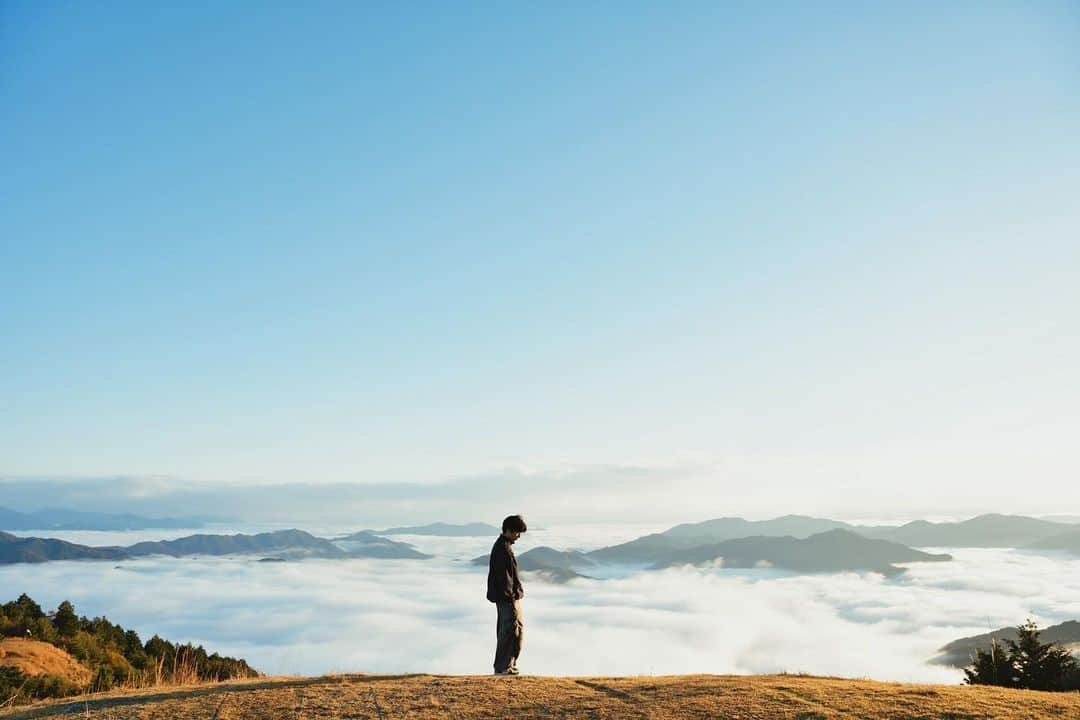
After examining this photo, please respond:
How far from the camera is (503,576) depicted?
52.3ft

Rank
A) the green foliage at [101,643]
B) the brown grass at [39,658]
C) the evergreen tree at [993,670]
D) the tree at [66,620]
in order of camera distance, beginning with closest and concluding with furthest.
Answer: the evergreen tree at [993,670]
the brown grass at [39,658]
the green foliage at [101,643]
the tree at [66,620]

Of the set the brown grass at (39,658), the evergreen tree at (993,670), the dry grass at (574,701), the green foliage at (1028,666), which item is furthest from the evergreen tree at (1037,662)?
the brown grass at (39,658)

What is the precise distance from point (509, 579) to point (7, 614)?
101ft

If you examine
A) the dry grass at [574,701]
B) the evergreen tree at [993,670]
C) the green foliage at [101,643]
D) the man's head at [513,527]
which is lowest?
the green foliage at [101,643]

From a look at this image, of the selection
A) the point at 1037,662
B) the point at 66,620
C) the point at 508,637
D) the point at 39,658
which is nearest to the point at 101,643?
the point at 66,620

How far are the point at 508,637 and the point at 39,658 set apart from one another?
2291 cm

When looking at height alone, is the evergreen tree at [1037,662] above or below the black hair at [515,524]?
below

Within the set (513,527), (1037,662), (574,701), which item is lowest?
(1037,662)

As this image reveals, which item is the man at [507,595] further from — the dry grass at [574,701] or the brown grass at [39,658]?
the brown grass at [39,658]

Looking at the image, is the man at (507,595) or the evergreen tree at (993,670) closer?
the man at (507,595)

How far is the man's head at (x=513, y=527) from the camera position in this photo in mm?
15914

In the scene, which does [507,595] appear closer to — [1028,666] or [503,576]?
[503,576]

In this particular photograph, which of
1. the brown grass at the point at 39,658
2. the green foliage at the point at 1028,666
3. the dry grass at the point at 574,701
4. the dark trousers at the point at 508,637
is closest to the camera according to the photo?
the dry grass at the point at 574,701

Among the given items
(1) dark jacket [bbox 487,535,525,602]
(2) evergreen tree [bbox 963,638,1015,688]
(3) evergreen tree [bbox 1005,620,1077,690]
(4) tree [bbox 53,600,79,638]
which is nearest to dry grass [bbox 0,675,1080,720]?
(1) dark jacket [bbox 487,535,525,602]
